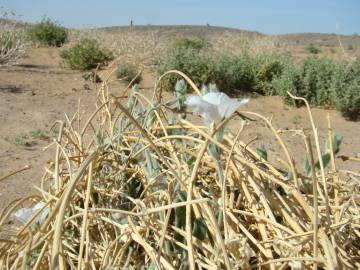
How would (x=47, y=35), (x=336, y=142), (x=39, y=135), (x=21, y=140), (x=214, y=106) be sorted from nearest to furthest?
(x=214, y=106) < (x=336, y=142) < (x=21, y=140) < (x=39, y=135) < (x=47, y=35)

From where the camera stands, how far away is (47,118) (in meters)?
5.92

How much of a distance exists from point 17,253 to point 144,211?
25cm

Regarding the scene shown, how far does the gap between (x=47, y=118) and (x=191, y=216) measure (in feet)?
17.8

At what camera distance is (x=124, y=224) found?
0.81 m

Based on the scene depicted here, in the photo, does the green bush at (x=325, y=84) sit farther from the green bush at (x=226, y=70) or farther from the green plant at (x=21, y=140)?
the green plant at (x=21, y=140)

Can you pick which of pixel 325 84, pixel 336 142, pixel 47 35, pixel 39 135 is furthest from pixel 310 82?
pixel 47 35

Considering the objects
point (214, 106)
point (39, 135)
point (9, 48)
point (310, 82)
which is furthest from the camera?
point (9, 48)

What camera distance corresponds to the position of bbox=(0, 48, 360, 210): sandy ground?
4.20 m

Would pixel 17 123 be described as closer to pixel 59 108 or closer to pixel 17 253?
pixel 59 108

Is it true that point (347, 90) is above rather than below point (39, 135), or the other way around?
above

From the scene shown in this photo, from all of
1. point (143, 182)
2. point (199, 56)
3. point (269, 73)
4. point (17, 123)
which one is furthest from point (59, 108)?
point (143, 182)

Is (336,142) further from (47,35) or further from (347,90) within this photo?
(47,35)

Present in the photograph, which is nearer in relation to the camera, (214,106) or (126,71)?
(214,106)

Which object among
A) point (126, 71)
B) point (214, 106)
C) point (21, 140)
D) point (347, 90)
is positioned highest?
point (214, 106)
